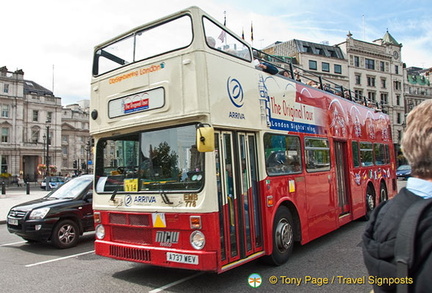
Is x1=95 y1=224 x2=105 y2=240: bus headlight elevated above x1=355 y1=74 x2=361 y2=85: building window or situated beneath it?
situated beneath

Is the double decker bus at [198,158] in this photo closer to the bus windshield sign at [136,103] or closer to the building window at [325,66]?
the bus windshield sign at [136,103]

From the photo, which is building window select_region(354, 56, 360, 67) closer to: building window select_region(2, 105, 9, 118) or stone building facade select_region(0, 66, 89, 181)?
stone building facade select_region(0, 66, 89, 181)

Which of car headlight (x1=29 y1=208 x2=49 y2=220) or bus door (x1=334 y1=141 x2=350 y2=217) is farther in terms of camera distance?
bus door (x1=334 y1=141 x2=350 y2=217)

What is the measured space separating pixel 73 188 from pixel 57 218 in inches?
46.8

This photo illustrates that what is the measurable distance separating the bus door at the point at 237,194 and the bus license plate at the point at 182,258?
0.42m

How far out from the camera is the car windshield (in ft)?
29.5

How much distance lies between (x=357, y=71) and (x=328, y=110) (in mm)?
58452

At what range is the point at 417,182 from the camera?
1.67 metres

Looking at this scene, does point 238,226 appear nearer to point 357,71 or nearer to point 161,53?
point 161,53

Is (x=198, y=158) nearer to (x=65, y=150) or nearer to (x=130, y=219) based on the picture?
(x=130, y=219)

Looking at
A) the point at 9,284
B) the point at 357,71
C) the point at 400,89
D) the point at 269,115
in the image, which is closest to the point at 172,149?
the point at 269,115

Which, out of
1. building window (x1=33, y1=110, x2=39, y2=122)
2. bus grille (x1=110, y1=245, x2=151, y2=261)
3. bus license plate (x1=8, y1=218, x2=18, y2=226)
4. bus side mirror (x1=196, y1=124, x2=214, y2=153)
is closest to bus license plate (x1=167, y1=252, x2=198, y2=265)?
bus grille (x1=110, y1=245, x2=151, y2=261)

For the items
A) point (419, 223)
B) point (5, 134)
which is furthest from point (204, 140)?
point (5, 134)

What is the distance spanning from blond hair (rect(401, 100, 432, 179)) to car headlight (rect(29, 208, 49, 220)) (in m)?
8.01
